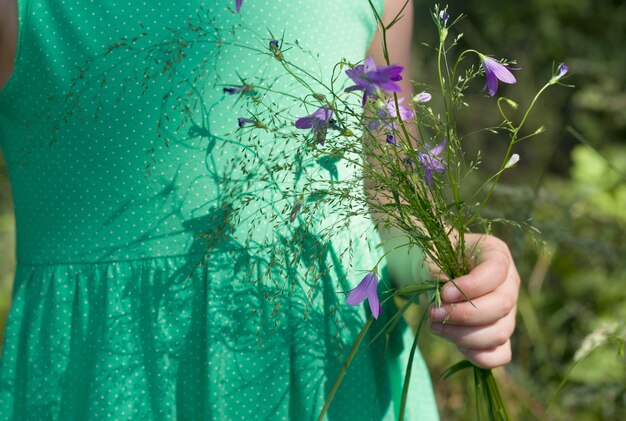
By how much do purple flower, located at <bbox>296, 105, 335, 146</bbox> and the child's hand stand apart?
0.20 metres

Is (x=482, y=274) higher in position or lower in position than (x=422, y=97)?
lower

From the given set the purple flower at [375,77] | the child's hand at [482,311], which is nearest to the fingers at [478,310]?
the child's hand at [482,311]

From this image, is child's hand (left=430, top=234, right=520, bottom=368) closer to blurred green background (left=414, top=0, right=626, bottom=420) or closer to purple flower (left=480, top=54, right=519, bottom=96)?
purple flower (left=480, top=54, right=519, bottom=96)

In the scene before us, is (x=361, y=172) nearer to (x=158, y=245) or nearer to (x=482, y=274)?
(x=482, y=274)

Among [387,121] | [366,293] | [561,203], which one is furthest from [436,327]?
[561,203]

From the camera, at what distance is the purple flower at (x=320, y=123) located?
71 cm

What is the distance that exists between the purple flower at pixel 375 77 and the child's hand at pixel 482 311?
244 mm

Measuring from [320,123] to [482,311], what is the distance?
27cm

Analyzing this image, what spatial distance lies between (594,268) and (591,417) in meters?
0.46

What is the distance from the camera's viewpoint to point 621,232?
2.08 meters

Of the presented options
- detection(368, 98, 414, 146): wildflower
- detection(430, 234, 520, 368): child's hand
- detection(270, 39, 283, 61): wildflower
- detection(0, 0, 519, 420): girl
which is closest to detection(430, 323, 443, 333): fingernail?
detection(430, 234, 520, 368): child's hand

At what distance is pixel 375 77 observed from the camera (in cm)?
62

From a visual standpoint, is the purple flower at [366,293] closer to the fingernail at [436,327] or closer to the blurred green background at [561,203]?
the fingernail at [436,327]

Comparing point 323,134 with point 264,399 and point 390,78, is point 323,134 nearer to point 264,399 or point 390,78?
point 390,78
